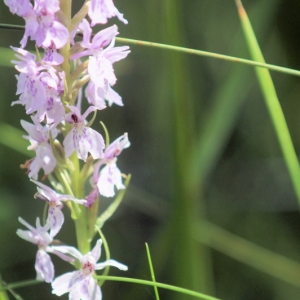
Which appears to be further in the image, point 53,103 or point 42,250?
point 42,250

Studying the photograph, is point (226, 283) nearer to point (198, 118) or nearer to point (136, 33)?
point (198, 118)

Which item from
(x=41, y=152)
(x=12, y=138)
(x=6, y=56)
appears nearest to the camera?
(x=41, y=152)

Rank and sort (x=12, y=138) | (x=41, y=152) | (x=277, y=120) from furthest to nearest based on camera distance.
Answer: (x=12, y=138) → (x=41, y=152) → (x=277, y=120)

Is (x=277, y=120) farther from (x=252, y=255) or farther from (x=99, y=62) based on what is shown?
(x=252, y=255)

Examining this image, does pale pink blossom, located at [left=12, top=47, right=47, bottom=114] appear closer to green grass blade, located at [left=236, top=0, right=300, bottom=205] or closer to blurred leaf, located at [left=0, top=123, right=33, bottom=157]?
green grass blade, located at [left=236, top=0, right=300, bottom=205]

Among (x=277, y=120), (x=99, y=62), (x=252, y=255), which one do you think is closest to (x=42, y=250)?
(x=99, y=62)

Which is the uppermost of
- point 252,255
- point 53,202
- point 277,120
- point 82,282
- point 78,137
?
point 277,120

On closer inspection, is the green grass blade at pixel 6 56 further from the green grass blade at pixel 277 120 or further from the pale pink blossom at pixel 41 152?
the green grass blade at pixel 277 120

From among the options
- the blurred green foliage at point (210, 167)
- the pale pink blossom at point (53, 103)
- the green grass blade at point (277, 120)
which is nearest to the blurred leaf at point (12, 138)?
the blurred green foliage at point (210, 167)
